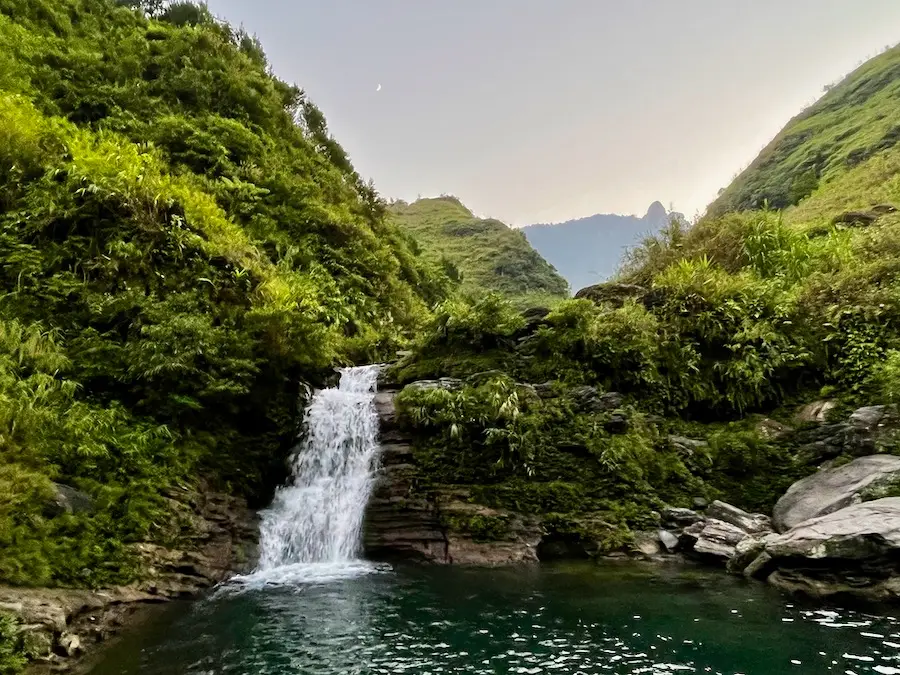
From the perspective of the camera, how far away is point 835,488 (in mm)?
9383

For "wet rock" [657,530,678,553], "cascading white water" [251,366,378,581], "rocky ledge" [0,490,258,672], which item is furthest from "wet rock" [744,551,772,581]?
"rocky ledge" [0,490,258,672]

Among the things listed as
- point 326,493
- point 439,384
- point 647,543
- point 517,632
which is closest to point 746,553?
point 647,543

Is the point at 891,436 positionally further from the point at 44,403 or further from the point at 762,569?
the point at 44,403

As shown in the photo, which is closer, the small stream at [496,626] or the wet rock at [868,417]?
the small stream at [496,626]

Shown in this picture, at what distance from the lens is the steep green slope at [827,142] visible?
34.8m

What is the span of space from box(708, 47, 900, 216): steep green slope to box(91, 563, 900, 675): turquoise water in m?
29.4

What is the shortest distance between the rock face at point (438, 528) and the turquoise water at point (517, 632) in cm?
152

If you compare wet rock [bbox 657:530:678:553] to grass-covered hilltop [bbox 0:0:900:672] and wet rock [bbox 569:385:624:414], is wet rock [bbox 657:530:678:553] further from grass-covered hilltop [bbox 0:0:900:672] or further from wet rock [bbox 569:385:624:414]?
wet rock [bbox 569:385:624:414]

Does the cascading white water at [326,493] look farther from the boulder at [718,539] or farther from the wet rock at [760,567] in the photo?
the wet rock at [760,567]

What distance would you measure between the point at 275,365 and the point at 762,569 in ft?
33.4

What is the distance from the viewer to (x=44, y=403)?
29.7 feet

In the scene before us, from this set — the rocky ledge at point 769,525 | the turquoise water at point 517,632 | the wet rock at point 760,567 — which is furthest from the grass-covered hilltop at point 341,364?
the wet rock at point 760,567

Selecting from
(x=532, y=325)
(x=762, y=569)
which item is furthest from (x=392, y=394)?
(x=762, y=569)

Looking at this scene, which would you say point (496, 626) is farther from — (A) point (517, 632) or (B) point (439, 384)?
(B) point (439, 384)
